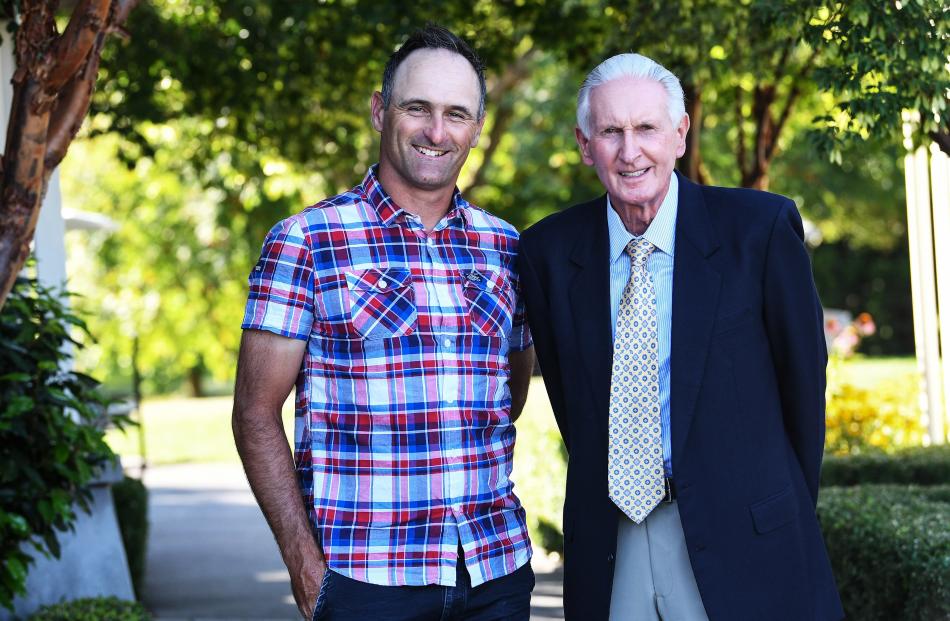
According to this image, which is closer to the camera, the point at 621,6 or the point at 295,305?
the point at 295,305

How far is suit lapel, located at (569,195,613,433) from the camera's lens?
2.85 metres

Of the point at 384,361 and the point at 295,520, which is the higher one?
the point at 384,361

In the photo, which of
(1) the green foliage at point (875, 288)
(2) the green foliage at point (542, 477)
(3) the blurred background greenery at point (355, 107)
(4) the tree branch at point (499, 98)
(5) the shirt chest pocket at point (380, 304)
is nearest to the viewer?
(5) the shirt chest pocket at point (380, 304)

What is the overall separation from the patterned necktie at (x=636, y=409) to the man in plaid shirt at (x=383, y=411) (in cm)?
31

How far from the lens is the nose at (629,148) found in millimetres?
2836

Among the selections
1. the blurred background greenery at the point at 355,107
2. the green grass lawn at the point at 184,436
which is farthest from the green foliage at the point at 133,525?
the green grass lawn at the point at 184,436

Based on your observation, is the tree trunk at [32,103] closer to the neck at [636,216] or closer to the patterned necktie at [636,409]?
the neck at [636,216]

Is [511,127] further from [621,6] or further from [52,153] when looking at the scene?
[52,153]

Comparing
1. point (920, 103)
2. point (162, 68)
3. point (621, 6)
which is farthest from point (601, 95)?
point (162, 68)

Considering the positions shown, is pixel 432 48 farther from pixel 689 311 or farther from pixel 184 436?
pixel 184 436

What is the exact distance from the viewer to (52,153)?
3.49 m

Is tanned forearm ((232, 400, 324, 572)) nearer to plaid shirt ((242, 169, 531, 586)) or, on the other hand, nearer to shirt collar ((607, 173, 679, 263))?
plaid shirt ((242, 169, 531, 586))

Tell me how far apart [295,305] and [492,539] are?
68cm

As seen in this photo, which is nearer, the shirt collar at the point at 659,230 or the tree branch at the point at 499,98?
the shirt collar at the point at 659,230
